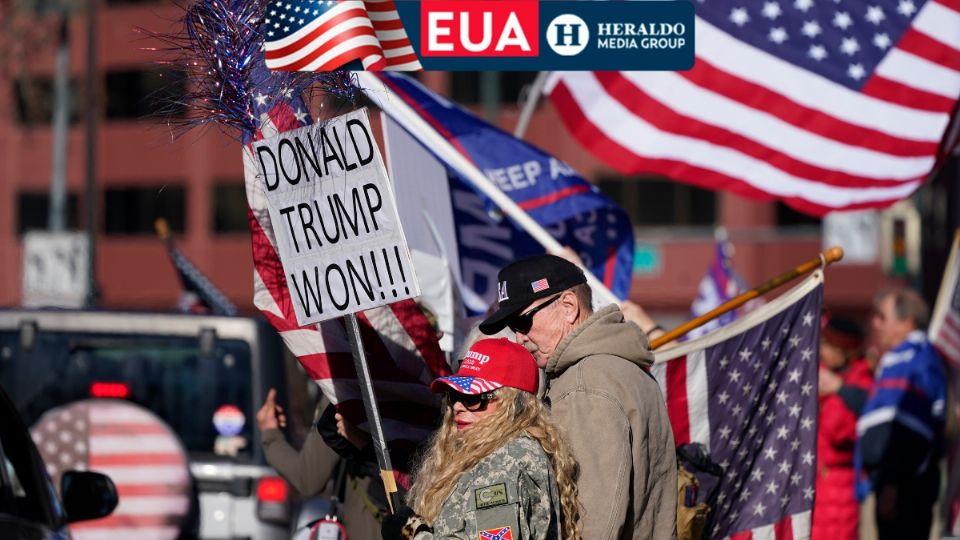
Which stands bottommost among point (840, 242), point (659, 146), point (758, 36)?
point (840, 242)

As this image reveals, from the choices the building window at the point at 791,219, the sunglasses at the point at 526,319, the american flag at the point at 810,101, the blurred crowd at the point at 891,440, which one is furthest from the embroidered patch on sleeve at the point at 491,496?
the building window at the point at 791,219

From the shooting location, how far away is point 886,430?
9.00m

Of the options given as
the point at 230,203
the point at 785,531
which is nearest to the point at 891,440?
the point at 785,531

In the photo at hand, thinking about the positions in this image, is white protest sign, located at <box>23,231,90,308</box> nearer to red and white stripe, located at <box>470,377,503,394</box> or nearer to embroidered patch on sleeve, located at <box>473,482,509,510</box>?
red and white stripe, located at <box>470,377,503,394</box>

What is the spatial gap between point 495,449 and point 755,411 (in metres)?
2.41

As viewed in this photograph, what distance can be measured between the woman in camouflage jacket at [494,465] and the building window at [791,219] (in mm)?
38907

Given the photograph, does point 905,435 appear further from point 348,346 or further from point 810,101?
point 348,346

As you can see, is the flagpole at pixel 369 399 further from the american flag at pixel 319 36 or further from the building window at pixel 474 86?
the building window at pixel 474 86

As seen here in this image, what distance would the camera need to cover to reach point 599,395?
4.65 meters

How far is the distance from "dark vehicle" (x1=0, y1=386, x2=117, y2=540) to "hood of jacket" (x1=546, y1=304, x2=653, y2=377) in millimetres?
1654

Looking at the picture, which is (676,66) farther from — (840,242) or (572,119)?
(840,242)

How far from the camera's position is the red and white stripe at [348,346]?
5.68m

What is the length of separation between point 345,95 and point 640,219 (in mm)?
38552

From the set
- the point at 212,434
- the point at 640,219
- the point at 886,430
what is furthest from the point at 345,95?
the point at 640,219
